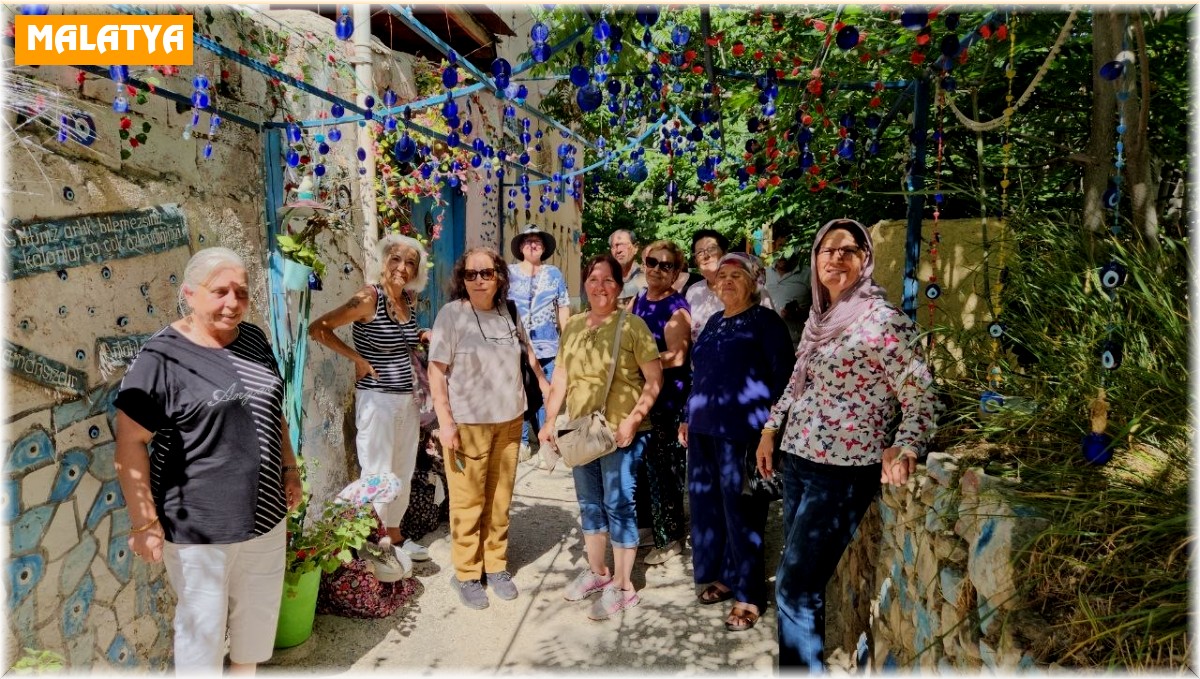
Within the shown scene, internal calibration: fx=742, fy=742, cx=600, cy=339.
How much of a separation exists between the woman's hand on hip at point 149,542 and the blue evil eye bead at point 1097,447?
8.80 feet

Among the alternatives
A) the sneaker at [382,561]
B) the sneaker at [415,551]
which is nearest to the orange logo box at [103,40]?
the sneaker at [382,561]

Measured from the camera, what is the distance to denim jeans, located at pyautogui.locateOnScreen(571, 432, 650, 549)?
11.8 ft

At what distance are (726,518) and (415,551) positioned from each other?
6.33 feet

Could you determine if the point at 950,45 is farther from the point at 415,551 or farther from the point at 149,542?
the point at 415,551

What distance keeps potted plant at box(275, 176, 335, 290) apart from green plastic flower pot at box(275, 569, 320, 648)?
152 cm

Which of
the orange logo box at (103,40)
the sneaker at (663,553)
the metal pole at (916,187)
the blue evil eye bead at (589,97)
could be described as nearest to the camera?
the orange logo box at (103,40)

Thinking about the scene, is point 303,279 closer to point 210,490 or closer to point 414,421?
point 414,421

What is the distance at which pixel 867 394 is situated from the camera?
2574mm

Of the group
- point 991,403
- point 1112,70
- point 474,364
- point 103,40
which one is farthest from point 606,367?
point 103,40

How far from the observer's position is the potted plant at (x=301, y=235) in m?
3.90

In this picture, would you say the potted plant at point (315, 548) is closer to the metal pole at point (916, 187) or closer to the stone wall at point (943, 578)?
the stone wall at point (943, 578)

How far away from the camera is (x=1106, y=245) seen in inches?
98.7

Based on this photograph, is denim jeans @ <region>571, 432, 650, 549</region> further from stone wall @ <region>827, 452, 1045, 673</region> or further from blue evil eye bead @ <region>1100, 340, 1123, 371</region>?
blue evil eye bead @ <region>1100, 340, 1123, 371</region>

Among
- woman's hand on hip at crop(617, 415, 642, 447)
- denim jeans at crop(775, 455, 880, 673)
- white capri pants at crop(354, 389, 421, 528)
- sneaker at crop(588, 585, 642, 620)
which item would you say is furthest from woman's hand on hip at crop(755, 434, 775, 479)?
white capri pants at crop(354, 389, 421, 528)
